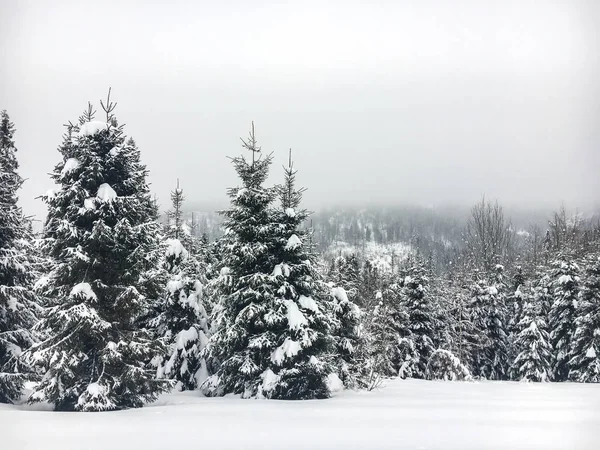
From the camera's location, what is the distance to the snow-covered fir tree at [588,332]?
1598 inches

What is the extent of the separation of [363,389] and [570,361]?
27.1 meters

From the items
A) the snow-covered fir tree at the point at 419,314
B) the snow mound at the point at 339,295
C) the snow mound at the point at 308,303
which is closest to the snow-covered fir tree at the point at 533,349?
the snow-covered fir tree at the point at 419,314

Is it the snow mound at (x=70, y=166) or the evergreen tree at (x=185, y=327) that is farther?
the evergreen tree at (x=185, y=327)

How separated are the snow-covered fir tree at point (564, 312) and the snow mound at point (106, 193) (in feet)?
138

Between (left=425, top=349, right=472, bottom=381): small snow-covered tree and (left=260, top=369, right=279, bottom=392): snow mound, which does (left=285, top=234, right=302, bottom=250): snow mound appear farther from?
(left=425, top=349, right=472, bottom=381): small snow-covered tree

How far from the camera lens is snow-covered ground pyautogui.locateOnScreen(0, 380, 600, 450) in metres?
10.0

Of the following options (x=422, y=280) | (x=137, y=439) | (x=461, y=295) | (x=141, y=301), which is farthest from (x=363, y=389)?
(x=461, y=295)

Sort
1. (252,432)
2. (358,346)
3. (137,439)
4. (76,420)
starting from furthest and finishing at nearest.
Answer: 1. (358,346)
2. (76,420)
3. (252,432)
4. (137,439)

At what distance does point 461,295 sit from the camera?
46.0 m

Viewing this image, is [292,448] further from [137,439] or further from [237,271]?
[237,271]

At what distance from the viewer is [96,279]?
16828mm

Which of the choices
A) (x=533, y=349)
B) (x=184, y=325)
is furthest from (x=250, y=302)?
(x=533, y=349)

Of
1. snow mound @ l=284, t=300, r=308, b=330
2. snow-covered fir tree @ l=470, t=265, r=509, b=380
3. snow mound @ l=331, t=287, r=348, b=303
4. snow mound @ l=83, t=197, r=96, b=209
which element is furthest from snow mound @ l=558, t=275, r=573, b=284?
snow mound @ l=83, t=197, r=96, b=209

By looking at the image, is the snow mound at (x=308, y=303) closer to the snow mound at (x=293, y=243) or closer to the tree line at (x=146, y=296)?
the tree line at (x=146, y=296)
